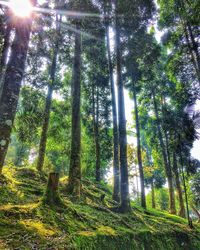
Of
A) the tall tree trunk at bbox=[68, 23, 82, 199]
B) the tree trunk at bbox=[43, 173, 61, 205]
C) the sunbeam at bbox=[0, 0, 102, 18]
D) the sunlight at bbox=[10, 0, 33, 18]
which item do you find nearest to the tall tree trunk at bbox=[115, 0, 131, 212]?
the tall tree trunk at bbox=[68, 23, 82, 199]

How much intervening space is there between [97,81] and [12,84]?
17.6m

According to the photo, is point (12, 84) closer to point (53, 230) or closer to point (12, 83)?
point (12, 83)

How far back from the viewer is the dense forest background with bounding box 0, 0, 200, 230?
700 centimetres

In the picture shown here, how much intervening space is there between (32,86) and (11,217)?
5284 mm

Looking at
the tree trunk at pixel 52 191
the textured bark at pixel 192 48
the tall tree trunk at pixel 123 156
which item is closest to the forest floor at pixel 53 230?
the tree trunk at pixel 52 191

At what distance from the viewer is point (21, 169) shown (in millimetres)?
10602

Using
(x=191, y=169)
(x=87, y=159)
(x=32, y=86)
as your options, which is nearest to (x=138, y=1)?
(x=32, y=86)

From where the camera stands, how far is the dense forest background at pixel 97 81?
700 centimetres

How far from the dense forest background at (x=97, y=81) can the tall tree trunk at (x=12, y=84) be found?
18 millimetres

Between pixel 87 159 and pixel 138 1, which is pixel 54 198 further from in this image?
pixel 87 159

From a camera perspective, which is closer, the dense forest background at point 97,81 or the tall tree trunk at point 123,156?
the dense forest background at point 97,81

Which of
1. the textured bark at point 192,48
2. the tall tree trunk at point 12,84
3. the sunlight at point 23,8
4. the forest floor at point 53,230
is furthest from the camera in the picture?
the textured bark at point 192,48

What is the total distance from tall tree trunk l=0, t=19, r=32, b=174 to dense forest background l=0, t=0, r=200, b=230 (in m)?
0.02

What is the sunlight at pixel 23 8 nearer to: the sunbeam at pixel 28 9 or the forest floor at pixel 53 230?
the sunbeam at pixel 28 9
